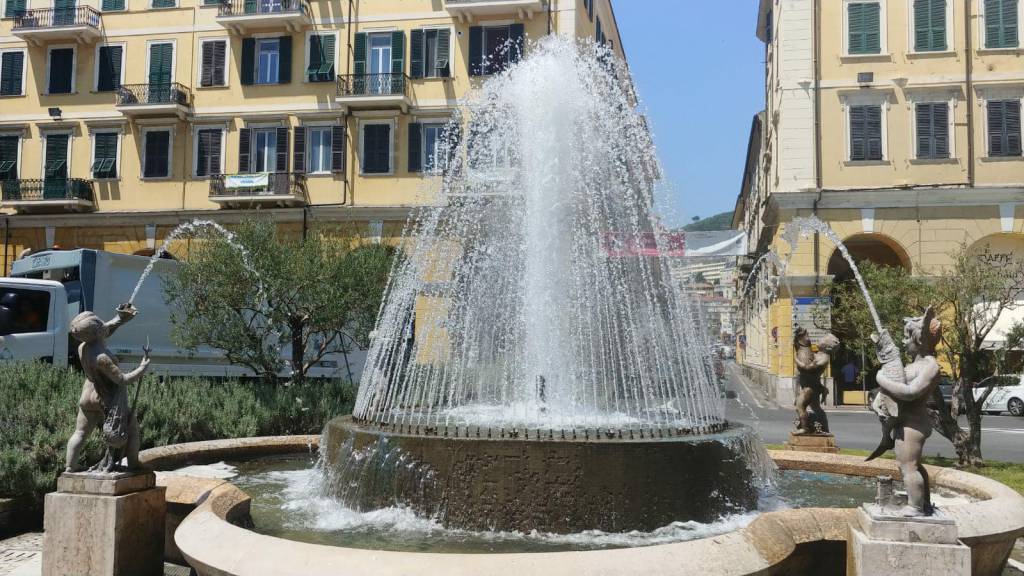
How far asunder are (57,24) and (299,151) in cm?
1063

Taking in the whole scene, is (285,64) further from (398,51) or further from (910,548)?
(910,548)

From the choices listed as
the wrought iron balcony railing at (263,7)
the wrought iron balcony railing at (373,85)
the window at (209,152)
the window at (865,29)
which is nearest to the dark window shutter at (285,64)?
the wrought iron balcony railing at (263,7)

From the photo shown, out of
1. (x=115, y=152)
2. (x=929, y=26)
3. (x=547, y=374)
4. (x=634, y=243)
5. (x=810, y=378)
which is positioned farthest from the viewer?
(x=115, y=152)

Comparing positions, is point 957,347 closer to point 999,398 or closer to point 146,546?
point 146,546

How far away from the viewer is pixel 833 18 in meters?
26.6

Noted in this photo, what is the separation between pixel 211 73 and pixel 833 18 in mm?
21801

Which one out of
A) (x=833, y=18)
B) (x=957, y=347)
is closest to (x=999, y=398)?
(x=833, y=18)

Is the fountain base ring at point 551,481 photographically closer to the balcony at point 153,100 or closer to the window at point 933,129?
the window at point 933,129

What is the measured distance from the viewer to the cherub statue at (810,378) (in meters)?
10.2

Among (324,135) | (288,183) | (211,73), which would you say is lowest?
(288,183)

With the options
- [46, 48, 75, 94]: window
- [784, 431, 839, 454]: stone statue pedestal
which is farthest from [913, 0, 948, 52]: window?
[46, 48, 75, 94]: window

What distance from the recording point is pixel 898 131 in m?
26.0

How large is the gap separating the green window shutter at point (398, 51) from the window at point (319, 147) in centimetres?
323

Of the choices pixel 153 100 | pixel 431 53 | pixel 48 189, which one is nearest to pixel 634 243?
pixel 431 53
